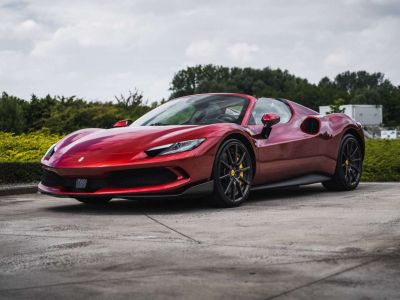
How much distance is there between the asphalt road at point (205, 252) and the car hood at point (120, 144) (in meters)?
0.52

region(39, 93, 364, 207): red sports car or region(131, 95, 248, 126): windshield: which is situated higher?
region(131, 95, 248, 126): windshield

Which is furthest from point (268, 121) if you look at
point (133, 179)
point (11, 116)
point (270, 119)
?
point (11, 116)

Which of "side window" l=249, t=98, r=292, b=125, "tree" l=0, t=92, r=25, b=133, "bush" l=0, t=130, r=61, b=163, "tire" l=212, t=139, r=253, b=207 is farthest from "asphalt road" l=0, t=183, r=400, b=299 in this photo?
"tree" l=0, t=92, r=25, b=133

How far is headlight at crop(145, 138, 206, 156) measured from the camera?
6934 mm

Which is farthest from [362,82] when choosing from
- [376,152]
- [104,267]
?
[104,267]

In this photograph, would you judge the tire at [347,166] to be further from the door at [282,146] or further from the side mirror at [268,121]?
the side mirror at [268,121]

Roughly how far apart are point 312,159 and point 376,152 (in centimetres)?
598

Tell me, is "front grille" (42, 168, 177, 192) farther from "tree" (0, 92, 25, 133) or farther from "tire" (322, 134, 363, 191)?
"tree" (0, 92, 25, 133)

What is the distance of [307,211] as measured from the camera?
21.9ft

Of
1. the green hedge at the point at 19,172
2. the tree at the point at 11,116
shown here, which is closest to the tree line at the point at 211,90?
the tree at the point at 11,116

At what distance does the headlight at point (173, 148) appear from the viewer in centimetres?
693

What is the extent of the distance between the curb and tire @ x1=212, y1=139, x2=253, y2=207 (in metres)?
3.90

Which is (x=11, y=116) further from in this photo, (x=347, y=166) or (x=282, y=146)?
(x=282, y=146)

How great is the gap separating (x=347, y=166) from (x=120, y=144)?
3456 mm
